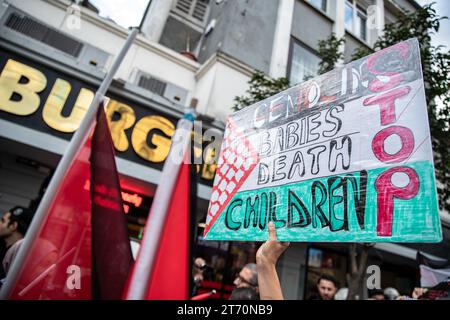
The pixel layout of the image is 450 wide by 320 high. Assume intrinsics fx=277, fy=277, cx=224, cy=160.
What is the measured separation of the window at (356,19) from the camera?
449 inches

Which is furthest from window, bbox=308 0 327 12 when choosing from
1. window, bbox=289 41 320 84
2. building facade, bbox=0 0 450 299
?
window, bbox=289 41 320 84

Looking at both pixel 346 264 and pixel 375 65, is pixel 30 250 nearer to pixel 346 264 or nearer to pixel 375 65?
pixel 375 65

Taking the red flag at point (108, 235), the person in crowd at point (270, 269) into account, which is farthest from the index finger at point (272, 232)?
the red flag at point (108, 235)

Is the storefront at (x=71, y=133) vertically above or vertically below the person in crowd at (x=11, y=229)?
above

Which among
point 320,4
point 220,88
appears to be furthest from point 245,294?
point 320,4

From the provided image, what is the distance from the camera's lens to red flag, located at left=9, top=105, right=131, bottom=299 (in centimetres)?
191

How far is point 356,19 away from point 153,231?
13187mm

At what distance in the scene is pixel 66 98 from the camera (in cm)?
555

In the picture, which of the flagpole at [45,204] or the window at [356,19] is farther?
the window at [356,19]

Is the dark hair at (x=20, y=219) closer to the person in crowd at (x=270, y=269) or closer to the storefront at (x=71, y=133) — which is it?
the storefront at (x=71, y=133)

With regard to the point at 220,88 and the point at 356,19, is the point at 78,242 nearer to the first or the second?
the point at 220,88

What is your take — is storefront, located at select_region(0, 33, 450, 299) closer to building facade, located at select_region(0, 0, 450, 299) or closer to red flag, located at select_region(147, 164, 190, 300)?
building facade, located at select_region(0, 0, 450, 299)

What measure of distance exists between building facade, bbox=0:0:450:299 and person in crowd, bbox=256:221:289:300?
1.88 metres

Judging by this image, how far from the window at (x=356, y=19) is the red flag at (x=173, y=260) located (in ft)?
39.1
